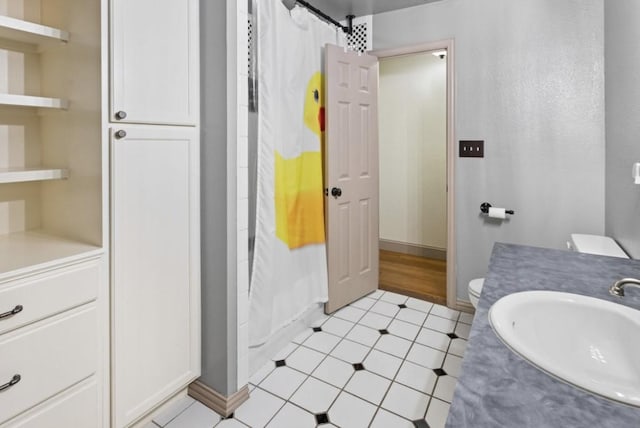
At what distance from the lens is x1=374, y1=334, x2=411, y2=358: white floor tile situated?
88.6 inches

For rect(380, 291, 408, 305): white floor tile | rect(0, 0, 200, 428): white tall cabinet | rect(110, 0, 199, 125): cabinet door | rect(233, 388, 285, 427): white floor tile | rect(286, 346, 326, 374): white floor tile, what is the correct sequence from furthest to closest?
rect(380, 291, 408, 305): white floor tile < rect(286, 346, 326, 374): white floor tile < rect(233, 388, 285, 427): white floor tile < rect(110, 0, 199, 125): cabinet door < rect(0, 0, 200, 428): white tall cabinet

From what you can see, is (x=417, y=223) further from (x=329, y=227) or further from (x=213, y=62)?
(x=213, y=62)

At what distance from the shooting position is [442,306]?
292 centimetres

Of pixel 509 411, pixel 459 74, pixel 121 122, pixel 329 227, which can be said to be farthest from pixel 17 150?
pixel 459 74

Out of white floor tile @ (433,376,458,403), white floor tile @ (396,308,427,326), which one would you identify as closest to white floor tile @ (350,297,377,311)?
white floor tile @ (396,308,427,326)

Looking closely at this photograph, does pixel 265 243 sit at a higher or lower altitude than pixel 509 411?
higher

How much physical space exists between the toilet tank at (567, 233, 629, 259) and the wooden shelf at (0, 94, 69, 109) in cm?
247

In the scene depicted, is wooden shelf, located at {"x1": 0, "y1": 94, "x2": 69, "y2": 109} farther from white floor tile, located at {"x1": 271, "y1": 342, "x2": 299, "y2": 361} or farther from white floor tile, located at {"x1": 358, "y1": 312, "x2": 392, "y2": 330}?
white floor tile, located at {"x1": 358, "y1": 312, "x2": 392, "y2": 330}

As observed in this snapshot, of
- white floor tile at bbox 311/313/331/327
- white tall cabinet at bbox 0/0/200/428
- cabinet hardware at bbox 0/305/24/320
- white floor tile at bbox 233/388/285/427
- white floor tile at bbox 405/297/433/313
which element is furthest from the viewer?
white floor tile at bbox 405/297/433/313

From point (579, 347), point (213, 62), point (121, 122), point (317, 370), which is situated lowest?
point (317, 370)

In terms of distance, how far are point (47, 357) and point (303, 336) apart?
1.53 meters

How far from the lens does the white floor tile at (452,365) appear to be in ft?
6.66

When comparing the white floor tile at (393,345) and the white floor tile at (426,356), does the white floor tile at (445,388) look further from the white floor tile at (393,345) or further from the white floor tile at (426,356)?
the white floor tile at (393,345)

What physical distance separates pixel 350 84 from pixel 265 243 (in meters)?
1.48
